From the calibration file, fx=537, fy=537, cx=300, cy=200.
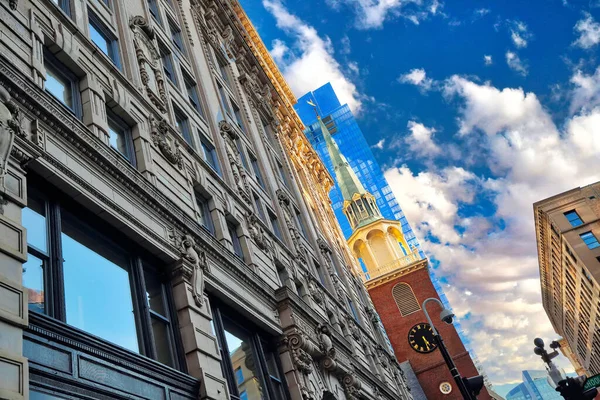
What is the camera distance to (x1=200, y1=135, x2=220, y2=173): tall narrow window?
23.3 meters

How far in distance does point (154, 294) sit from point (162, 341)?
1306mm

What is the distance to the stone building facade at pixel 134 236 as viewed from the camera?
9703mm

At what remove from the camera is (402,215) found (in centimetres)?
15338

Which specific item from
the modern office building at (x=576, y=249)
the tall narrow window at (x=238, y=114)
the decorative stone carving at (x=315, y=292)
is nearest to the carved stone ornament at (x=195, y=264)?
the decorative stone carving at (x=315, y=292)

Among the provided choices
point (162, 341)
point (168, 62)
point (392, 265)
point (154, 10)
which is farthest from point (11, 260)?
point (392, 265)

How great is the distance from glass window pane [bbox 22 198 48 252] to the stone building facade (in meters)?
0.04

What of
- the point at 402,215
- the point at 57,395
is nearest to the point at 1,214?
the point at 57,395

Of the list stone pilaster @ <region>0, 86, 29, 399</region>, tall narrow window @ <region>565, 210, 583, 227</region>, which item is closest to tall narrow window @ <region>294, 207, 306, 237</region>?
stone pilaster @ <region>0, 86, 29, 399</region>

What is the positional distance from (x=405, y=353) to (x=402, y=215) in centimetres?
9886

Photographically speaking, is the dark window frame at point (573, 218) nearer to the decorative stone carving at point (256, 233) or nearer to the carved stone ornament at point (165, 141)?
the decorative stone carving at point (256, 233)

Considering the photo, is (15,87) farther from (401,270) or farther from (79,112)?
(401,270)

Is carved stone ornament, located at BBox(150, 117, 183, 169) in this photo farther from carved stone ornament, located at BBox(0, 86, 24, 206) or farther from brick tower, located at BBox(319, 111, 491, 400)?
brick tower, located at BBox(319, 111, 491, 400)

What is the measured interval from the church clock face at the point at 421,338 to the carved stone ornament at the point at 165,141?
4460 cm

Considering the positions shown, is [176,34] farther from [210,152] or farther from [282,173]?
[282,173]
